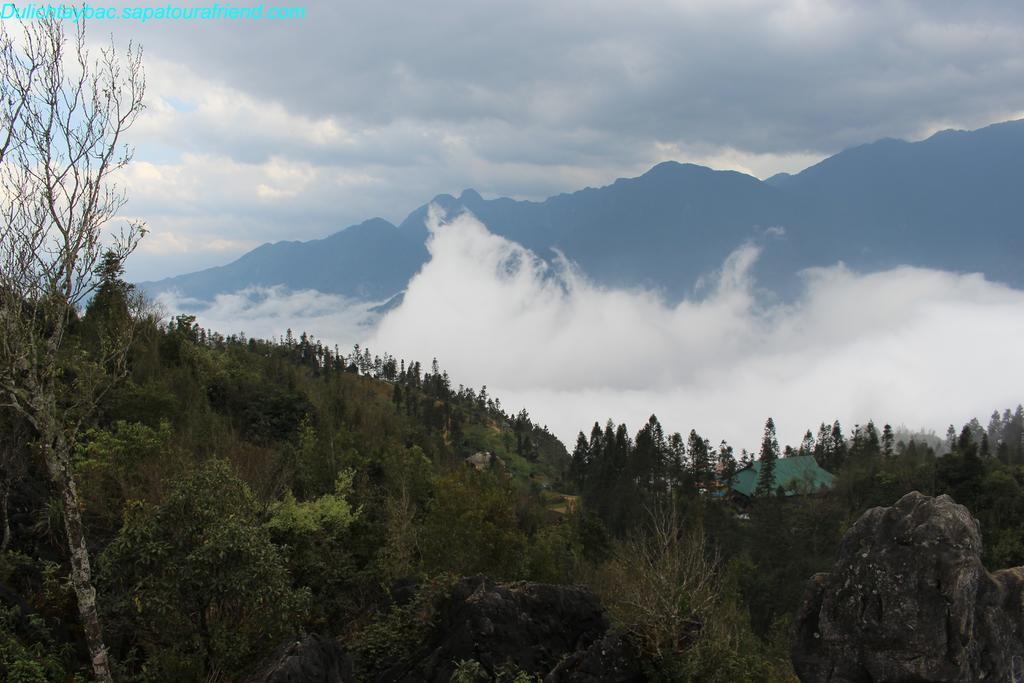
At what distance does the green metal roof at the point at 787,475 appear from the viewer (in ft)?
236

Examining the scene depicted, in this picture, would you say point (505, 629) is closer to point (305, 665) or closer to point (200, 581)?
point (305, 665)

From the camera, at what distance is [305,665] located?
30.8 ft

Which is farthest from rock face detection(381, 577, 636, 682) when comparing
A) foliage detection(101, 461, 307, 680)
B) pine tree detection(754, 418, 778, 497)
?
pine tree detection(754, 418, 778, 497)

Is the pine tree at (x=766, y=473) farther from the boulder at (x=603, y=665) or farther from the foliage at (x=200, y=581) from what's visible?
the foliage at (x=200, y=581)

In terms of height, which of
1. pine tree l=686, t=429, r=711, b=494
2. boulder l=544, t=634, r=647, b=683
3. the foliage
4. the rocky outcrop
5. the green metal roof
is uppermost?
the foliage

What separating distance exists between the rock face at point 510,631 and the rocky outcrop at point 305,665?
219 cm

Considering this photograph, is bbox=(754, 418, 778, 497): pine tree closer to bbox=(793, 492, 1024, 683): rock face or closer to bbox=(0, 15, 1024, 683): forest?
bbox=(0, 15, 1024, 683): forest

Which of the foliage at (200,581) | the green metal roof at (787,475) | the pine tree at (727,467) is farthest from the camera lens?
the green metal roof at (787,475)

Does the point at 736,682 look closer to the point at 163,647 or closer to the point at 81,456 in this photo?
the point at 163,647

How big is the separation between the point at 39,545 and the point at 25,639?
4.12 m

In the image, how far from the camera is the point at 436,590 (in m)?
13.3

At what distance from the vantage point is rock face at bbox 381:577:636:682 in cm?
1176

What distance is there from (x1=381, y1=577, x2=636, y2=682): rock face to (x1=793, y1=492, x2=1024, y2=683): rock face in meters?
3.62

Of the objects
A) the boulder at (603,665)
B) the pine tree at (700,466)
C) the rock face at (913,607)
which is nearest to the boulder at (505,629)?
the boulder at (603,665)
